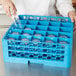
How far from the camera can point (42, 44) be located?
3.04ft

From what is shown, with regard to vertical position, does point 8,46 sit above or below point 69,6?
below

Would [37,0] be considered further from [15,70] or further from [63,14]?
[15,70]

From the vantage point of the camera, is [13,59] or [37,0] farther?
[37,0]

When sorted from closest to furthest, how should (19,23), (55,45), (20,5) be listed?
(55,45)
(19,23)
(20,5)

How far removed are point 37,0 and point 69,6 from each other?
0.23 metres

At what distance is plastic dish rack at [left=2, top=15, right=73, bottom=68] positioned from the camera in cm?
92

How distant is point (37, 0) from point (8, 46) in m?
0.56

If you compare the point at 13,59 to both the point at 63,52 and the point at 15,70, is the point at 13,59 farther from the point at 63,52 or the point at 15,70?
the point at 63,52

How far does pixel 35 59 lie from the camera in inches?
37.8

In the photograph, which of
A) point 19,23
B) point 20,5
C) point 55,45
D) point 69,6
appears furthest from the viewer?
point 20,5

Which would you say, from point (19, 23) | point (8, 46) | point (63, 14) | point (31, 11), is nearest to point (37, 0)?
point (31, 11)

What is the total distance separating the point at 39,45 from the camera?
0.93m

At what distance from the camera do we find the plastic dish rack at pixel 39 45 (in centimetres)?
92

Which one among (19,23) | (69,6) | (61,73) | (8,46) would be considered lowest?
(61,73)
